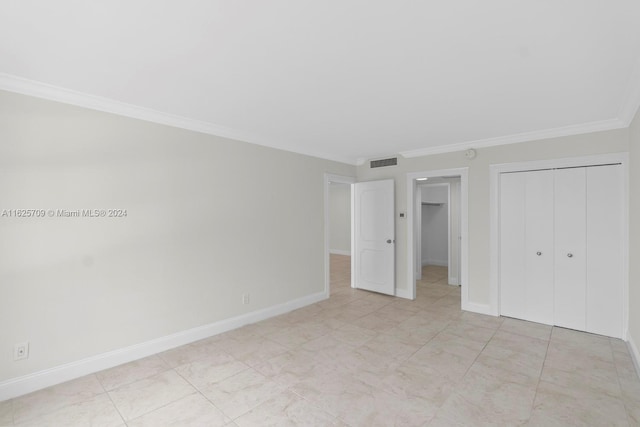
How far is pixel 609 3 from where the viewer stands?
155 centimetres

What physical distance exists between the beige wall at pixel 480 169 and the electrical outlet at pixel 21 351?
4742 mm

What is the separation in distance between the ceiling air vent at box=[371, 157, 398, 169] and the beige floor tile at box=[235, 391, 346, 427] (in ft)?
13.3

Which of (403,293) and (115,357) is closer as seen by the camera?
(115,357)

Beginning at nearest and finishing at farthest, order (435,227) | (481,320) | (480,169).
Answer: (481,320)
(480,169)
(435,227)

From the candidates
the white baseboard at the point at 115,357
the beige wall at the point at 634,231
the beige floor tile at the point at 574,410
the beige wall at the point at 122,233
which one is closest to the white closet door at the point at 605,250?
the beige wall at the point at 634,231

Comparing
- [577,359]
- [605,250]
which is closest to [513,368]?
[577,359]

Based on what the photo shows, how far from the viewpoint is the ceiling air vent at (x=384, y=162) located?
17.5 feet

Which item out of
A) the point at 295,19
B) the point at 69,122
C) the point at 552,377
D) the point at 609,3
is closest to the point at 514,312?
the point at 552,377

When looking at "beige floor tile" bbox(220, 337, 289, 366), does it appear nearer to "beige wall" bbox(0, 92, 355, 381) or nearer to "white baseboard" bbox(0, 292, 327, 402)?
"white baseboard" bbox(0, 292, 327, 402)

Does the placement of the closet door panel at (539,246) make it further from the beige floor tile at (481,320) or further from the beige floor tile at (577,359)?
the beige floor tile at (577,359)

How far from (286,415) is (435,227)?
7.48 meters

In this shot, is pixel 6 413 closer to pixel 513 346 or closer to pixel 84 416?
pixel 84 416

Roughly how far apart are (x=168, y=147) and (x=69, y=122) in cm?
84

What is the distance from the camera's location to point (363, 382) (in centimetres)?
263
